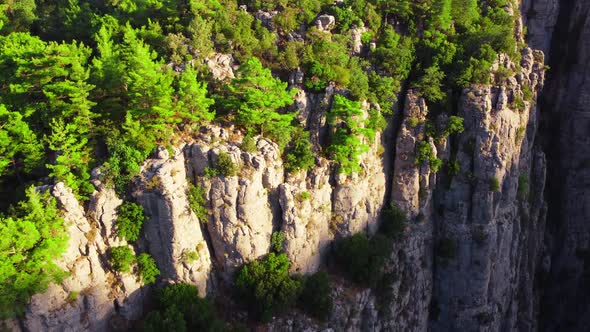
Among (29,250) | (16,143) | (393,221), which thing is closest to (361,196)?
(393,221)

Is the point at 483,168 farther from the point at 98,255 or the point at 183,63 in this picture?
the point at 98,255

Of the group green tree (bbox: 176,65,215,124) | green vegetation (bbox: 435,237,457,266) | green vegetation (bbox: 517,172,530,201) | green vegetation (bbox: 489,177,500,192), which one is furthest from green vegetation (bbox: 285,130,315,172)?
green vegetation (bbox: 517,172,530,201)

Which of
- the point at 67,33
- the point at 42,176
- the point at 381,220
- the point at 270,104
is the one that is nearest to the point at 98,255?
the point at 42,176

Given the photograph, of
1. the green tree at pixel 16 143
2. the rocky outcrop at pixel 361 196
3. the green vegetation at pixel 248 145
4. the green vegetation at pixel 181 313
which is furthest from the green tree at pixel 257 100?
the green tree at pixel 16 143

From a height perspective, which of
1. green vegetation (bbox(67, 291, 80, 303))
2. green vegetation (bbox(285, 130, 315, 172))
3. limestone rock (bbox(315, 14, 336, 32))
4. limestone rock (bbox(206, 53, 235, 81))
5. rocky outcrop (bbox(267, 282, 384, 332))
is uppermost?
limestone rock (bbox(315, 14, 336, 32))

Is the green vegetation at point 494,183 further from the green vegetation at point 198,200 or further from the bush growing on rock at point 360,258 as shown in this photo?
the green vegetation at point 198,200

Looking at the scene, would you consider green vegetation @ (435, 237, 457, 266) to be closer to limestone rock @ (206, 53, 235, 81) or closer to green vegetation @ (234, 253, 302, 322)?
green vegetation @ (234, 253, 302, 322)
